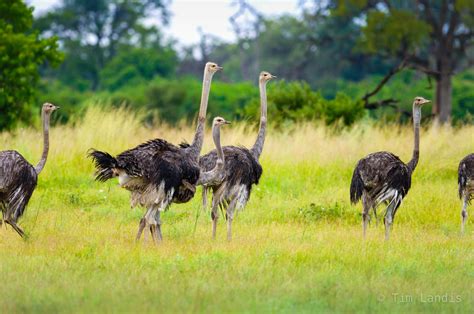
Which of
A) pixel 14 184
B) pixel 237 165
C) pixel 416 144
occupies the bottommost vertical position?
pixel 14 184

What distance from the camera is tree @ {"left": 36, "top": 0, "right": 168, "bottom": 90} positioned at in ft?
164

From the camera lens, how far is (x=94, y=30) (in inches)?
2080

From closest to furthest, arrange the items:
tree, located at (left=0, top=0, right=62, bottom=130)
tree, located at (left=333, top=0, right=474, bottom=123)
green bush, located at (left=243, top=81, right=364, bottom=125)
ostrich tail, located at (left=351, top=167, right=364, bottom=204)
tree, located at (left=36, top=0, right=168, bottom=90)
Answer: ostrich tail, located at (left=351, top=167, right=364, bottom=204), tree, located at (left=0, top=0, right=62, bottom=130), green bush, located at (left=243, top=81, right=364, bottom=125), tree, located at (left=333, top=0, right=474, bottom=123), tree, located at (left=36, top=0, right=168, bottom=90)

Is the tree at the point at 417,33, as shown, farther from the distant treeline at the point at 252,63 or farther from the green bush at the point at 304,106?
the green bush at the point at 304,106

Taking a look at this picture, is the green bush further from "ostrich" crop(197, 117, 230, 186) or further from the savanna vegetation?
"ostrich" crop(197, 117, 230, 186)

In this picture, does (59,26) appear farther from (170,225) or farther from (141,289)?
(141,289)

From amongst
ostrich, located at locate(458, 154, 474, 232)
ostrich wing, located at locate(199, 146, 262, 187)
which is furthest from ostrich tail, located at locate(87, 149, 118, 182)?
ostrich, located at locate(458, 154, 474, 232)

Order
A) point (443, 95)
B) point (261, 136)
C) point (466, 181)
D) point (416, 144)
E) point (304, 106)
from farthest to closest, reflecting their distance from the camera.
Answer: point (443, 95)
point (304, 106)
point (416, 144)
point (261, 136)
point (466, 181)

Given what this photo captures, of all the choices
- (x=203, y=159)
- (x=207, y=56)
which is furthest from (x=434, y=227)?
(x=207, y=56)

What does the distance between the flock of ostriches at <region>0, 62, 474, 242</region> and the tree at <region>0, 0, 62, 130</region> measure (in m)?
9.86

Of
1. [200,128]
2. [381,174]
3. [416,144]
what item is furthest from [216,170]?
[416,144]

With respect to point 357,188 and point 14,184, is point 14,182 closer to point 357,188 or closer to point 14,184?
point 14,184

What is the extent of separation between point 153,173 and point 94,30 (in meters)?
44.8

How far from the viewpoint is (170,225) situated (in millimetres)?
11164
